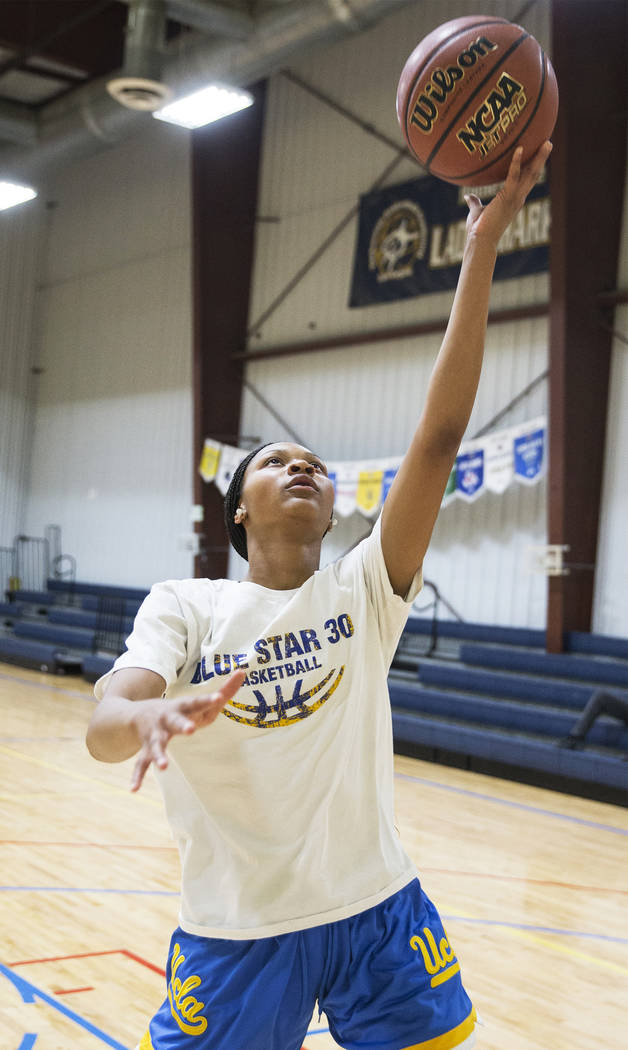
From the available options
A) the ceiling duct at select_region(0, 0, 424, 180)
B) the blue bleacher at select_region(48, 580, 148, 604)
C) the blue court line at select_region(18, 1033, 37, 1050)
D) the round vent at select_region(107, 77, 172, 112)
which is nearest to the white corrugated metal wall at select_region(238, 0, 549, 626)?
the ceiling duct at select_region(0, 0, 424, 180)

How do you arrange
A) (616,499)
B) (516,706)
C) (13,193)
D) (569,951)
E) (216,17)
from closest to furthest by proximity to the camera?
(569,951) → (516,706) → (616,499) → (216,17) → (13,193)

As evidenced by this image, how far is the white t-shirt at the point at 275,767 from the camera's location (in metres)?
1.72

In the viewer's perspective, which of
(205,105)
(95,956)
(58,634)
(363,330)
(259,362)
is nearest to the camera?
(95,956)

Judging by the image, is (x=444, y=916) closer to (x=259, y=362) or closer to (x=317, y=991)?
(x=317, y=991)

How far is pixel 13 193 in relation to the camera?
12.4m

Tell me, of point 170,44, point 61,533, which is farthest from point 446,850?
point 61,533

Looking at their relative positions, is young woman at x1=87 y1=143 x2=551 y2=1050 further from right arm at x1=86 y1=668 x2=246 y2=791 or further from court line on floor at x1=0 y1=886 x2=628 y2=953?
court line on floor at x1=0 y1=886 x2=628 y2=953

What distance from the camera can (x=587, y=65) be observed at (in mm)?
9133

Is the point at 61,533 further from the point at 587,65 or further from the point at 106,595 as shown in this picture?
the point at 587,65

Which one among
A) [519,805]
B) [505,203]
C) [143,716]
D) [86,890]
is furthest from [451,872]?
[143,716]

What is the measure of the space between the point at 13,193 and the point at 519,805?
367 inches

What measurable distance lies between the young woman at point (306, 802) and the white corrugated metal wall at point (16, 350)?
17269 millimetres

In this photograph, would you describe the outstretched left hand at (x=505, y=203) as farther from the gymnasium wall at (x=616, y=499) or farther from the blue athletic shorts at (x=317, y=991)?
the gymnasium wall at (x=616, y=499)

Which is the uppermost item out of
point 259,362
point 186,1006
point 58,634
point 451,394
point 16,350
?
point 16,350
